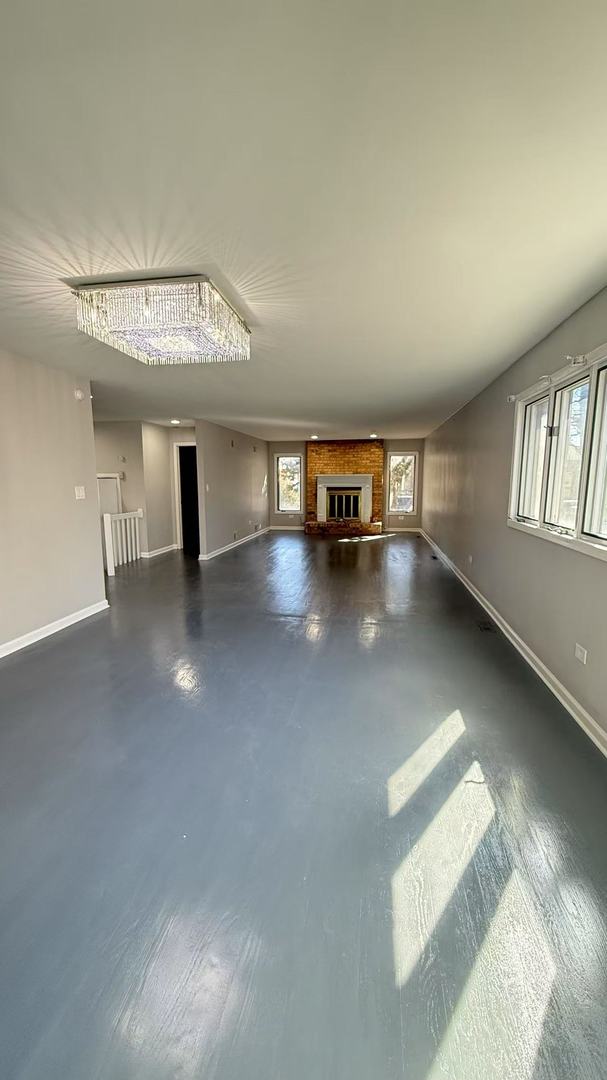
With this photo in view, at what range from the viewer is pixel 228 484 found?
8297 mm

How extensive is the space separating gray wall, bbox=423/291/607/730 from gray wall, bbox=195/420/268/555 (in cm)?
397

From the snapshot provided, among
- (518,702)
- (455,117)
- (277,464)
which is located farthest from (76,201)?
(277,464)

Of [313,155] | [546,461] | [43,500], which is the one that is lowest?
[43,500]

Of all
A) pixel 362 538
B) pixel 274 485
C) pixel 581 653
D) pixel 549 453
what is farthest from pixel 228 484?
pixel 581 653

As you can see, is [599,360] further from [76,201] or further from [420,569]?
[420,569]

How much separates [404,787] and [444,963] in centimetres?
72

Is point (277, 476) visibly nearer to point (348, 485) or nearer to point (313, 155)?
point (348, 485)

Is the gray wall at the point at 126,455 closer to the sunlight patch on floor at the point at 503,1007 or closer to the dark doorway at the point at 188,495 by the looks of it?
Answer: the dark doorway at the point at 188,495

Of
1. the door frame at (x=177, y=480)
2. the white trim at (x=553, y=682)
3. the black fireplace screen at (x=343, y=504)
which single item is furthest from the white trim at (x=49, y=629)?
the black fireplace screen at (x=343, y=504)

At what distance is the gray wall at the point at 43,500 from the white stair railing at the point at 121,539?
5.76 ft

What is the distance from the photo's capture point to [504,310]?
2656mm

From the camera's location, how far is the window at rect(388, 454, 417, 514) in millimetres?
10719

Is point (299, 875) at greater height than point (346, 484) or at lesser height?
lesser

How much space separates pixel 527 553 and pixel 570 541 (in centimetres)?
82
